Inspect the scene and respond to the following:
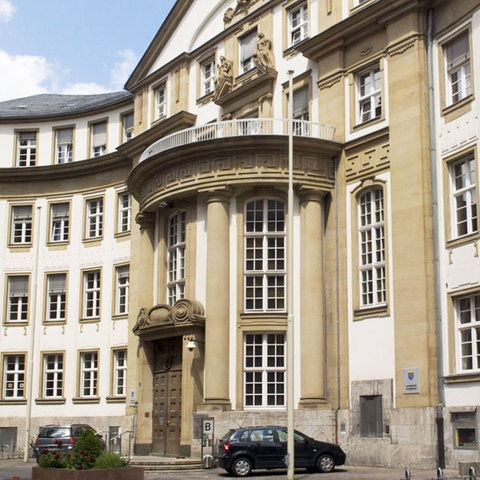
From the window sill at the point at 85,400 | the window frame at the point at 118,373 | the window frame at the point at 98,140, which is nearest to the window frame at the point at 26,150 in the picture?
the window frame at the point at 98,140

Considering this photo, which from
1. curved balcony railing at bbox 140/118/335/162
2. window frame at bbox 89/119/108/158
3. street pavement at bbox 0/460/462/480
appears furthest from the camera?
window frame at bbox 89/119/108/158

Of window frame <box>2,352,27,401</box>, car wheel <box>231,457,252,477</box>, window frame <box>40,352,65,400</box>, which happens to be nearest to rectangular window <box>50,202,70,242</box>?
window frame <box>40,352,65,400</box>

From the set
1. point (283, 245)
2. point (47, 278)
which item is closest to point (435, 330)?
point (283, 245)

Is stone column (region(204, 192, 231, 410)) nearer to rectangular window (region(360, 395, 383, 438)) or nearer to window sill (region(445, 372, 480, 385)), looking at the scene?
rectangular window (region(360, 395, 383, 438))

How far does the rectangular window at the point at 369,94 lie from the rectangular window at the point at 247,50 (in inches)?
251

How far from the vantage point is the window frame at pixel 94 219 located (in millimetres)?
45750

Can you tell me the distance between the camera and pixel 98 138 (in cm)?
4738

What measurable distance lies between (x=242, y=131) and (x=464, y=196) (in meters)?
10.1

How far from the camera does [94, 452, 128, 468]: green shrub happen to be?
20516 mm

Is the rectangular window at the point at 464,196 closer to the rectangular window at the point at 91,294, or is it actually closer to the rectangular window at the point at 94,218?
the rectangular window at the point at 91,294

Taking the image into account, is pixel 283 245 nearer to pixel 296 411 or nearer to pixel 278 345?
pixel 278 345

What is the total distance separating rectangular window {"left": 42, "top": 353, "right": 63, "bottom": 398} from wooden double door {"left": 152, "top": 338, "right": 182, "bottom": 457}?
10666mm

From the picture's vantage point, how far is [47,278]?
4662cm

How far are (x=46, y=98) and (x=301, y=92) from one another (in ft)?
81.0
